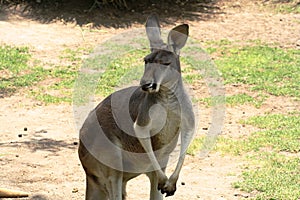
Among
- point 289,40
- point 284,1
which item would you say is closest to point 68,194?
point 289,40

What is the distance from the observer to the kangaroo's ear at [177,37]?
383 centimetres

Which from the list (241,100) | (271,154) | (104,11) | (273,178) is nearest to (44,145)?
(271,154)

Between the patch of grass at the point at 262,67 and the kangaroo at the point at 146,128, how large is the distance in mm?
4208

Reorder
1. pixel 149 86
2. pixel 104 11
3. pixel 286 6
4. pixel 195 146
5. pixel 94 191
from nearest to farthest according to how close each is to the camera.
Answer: pixel 149 86 → pixel 94 191 → pixel 195 146 → pixel 104 11 → pixel 286 6

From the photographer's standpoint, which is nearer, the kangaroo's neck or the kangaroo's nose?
the kangaroo's nose

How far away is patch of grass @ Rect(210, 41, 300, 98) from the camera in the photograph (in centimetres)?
839

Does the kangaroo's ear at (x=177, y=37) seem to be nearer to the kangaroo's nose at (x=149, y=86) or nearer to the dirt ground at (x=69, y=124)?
the kangaroo's nose at (x=149, y=86)

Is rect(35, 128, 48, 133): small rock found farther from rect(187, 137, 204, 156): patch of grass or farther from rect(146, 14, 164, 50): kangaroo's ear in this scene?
rect(146, 14, 164, 50): kangaroo's ear

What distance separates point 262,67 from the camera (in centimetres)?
920

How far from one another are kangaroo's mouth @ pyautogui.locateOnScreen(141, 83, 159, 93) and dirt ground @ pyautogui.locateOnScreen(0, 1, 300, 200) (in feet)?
5.32

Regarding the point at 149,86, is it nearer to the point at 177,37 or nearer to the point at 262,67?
the point at 177,37

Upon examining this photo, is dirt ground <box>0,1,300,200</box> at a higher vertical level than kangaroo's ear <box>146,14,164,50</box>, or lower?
lower

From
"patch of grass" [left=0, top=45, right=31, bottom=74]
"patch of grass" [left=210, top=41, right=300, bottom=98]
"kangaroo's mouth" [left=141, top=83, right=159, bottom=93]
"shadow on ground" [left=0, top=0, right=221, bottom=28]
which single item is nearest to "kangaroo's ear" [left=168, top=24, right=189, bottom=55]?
"kangaroo's mouth" [left=141, top=83, right=159, bottom=93]

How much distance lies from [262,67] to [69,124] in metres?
3.21
